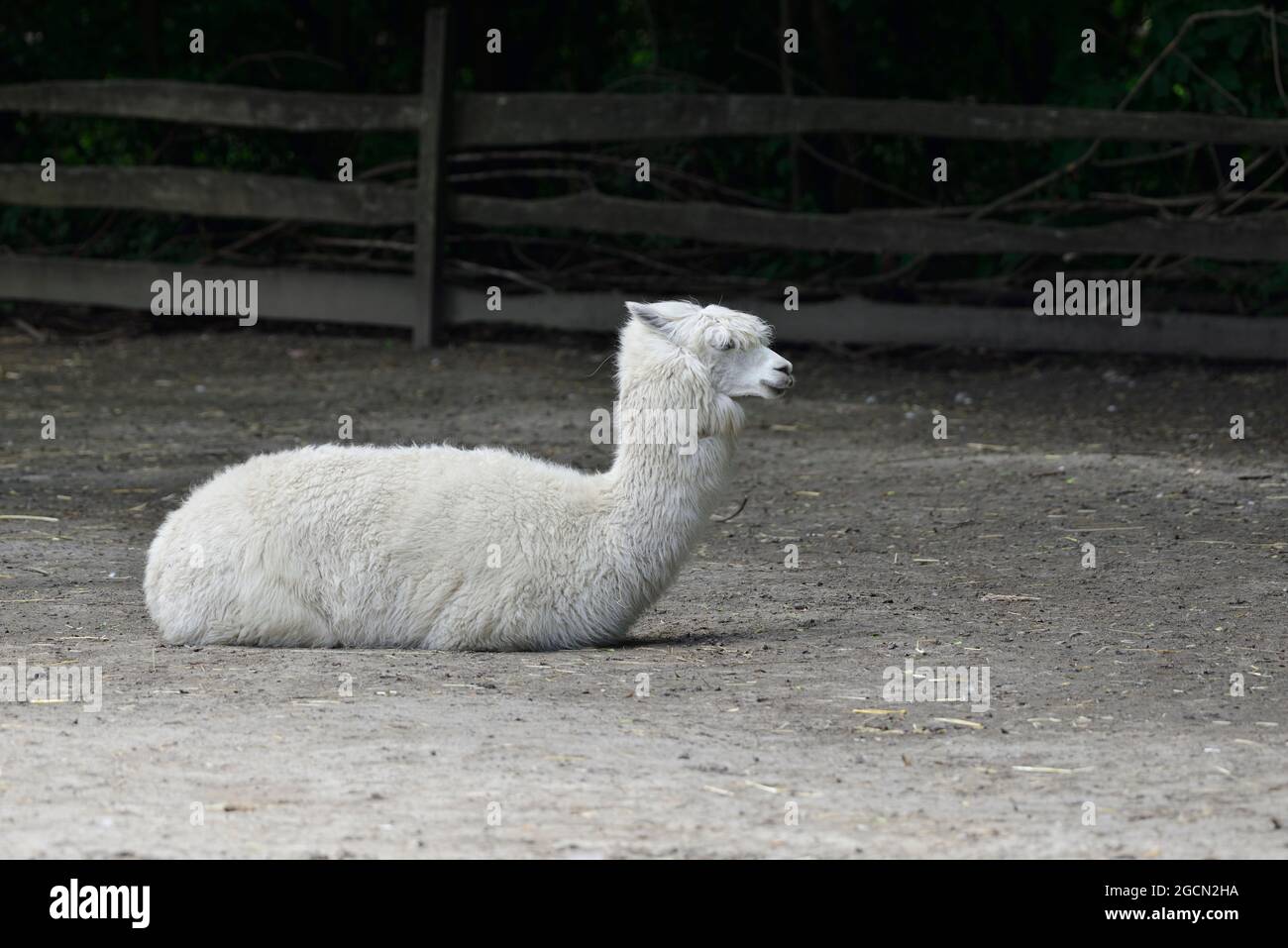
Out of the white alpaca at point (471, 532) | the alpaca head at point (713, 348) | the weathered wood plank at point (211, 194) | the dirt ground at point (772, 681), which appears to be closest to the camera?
the dirt ground at point (772, 681)

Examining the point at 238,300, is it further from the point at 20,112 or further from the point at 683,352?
the point at 683,352

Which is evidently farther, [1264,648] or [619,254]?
[619,254]

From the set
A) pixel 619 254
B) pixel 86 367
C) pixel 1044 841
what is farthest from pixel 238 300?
pixel 1044 841

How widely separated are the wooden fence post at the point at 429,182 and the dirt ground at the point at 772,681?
3037mm

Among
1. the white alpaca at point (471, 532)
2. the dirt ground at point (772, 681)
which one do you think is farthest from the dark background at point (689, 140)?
the white alpaca at point (471, 532)

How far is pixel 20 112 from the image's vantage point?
16.5m

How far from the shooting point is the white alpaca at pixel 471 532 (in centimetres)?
603

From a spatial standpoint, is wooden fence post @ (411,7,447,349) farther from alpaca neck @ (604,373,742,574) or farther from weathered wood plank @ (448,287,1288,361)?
alpaca neck @ (604,373,742,574)

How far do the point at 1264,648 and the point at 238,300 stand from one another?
1047 cm

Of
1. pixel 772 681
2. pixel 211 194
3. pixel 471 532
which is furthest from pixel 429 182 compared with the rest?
pixel 772 681

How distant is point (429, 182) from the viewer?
46.5ft

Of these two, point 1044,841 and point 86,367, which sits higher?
point 86,367

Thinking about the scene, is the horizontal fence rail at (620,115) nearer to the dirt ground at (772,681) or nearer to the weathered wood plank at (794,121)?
the weathered wood plank at (794,121)

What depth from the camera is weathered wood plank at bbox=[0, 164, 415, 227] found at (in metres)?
14.3
